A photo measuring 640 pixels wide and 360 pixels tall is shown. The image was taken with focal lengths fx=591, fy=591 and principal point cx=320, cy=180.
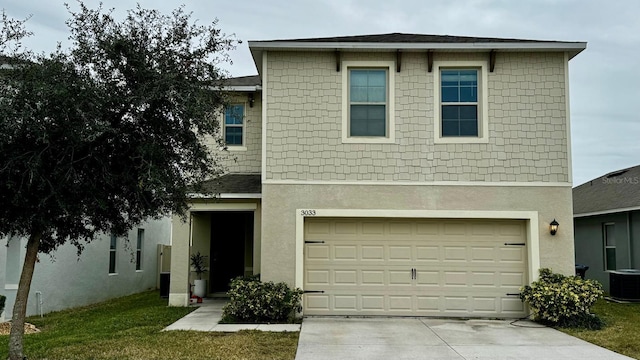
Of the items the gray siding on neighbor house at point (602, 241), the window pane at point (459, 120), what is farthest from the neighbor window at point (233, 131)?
the gray siding on neighbor house at point (602, 241)

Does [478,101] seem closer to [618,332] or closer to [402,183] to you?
[402,183]

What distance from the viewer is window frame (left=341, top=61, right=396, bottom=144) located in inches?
491

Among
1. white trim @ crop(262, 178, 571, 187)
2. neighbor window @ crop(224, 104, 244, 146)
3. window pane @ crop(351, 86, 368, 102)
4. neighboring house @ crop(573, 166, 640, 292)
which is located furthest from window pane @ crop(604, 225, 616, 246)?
neighbor window @ crop(224, 104, 244, 146)

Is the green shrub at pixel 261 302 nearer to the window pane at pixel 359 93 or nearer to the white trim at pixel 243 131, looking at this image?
the window pane at pixel 359 93

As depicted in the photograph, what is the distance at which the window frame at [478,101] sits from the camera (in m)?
12.4

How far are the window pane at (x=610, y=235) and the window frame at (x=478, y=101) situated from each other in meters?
8.90

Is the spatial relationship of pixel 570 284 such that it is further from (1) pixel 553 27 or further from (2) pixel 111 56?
(1) pixel 553 27

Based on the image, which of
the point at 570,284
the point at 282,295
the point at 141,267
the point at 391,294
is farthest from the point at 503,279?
the point at 141,267

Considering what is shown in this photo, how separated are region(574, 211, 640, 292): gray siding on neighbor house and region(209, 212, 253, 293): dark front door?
1128 cm

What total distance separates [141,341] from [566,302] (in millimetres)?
7769

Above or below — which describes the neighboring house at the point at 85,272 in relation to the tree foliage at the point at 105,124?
below

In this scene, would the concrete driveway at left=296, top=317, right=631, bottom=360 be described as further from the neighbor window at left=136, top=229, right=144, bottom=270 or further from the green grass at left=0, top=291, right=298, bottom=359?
the neighbor window at left=136, top=229, right=144, bottom=270

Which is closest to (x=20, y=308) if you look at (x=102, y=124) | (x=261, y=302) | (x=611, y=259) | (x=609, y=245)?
(x=102, y=124)

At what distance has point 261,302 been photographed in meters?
11.4
